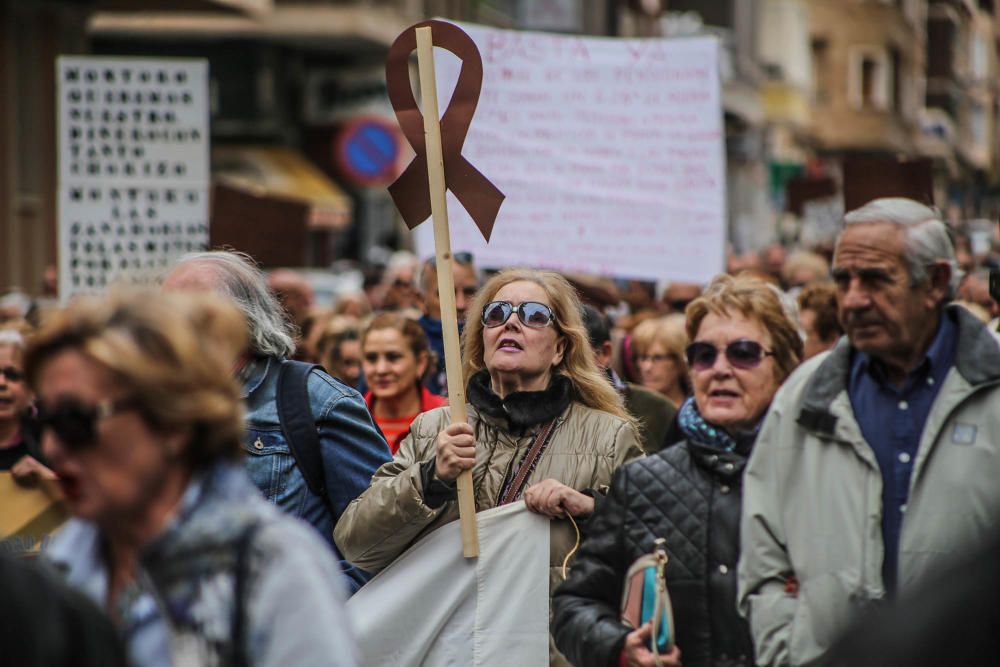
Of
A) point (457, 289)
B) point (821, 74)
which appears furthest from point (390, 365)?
point (821, 74)

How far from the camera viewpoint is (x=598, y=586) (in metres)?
4.22

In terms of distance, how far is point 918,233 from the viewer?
397cm

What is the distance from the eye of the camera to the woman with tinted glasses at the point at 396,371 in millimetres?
7219

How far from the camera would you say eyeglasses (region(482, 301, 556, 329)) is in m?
4.80

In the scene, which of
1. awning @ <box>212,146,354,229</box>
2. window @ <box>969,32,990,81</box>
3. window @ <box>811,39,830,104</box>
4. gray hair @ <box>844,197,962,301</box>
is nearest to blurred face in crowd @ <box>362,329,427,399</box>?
gray hair @ <box>844,197,962,301</box>

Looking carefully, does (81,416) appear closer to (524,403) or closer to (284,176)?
(524,403)

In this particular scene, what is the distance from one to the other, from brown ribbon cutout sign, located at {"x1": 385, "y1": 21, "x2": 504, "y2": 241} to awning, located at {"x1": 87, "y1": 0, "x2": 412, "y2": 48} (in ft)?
71.3

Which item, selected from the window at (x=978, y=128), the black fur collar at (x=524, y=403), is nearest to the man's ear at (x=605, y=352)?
the black fur collar at (x=524, y=403)

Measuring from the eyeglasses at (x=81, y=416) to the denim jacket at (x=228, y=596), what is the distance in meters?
0.16

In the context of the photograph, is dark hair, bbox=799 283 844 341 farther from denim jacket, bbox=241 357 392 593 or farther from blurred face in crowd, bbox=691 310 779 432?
denim jacket, bbox=241 357 392 593

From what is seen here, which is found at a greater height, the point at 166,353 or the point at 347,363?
the point at 166,353

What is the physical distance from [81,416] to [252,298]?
208cm

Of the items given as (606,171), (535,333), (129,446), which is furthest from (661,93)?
(129,446)

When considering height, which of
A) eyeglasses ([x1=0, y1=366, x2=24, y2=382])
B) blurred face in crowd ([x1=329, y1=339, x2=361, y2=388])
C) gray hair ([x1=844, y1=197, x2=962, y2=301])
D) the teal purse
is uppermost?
gray hair ([x1=844, y1=197, x2=962, y2=301])
